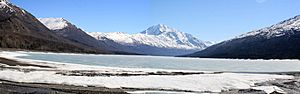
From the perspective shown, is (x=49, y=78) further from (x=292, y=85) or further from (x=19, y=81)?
(x=292, y=85)

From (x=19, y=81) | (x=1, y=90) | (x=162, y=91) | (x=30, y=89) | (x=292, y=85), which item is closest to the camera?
(x=1, y=90)

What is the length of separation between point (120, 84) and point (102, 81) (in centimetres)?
219

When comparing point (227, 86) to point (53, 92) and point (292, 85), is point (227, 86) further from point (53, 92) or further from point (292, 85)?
point (53, 92)

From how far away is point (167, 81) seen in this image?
142ft

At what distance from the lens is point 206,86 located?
134ft

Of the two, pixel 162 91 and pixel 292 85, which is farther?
pixel 292 85

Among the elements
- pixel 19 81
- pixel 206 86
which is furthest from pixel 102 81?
pixel 206 86

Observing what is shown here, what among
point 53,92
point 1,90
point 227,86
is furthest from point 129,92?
point 227,86

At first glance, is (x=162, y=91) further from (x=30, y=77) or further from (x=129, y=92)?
(x=30, y=77)

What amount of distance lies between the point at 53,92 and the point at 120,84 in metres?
10.0

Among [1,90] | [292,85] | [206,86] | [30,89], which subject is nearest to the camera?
[1,90]

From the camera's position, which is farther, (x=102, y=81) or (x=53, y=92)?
(x=102, y=81)

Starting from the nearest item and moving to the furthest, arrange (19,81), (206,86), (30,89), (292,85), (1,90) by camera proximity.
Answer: (1,90)
(30,89)
(19,81)
(206,86)
(292,85)

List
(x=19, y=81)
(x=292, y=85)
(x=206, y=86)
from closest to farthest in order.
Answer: (x=19, y=81)
(x=206, y=86)
(x=292, y=85)
